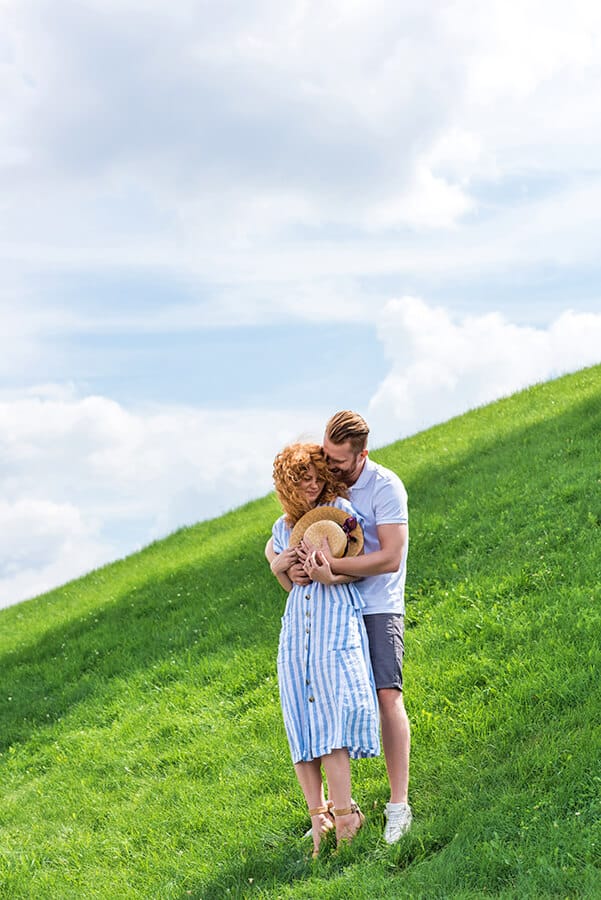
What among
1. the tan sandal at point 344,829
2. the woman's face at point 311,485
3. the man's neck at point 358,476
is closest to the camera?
the tan sandal at point 344,829

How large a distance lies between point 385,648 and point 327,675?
469 millimetres

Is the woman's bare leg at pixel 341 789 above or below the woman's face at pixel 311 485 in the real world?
below

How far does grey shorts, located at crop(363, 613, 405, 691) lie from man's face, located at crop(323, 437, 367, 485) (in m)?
0.95

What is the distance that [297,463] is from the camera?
5.90 m

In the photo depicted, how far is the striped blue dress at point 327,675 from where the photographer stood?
5.71 meters

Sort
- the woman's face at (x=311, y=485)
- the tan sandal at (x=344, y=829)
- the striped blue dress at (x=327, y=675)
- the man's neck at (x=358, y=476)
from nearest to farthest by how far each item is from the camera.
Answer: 1. the striped blue dress at (x=327, y=675)
2. the tan sandal at (x=344, y=829)
3. the woman's face at (x=311, y=485)
4. the man's neck at (x=358, y=476)

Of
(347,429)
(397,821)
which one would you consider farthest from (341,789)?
(347,429)

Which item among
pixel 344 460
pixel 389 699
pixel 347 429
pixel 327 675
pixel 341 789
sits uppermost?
pixel 347 429

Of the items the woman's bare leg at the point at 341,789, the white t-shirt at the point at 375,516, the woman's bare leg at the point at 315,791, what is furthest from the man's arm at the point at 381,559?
the woman's bare leg at the point at 315,791

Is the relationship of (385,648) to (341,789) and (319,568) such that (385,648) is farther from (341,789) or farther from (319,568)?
(341,789)

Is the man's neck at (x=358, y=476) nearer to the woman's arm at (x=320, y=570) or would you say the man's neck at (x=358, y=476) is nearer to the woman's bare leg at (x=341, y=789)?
the woman's arm at (x=320, y=570)

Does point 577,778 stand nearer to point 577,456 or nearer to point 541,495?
point 541,495

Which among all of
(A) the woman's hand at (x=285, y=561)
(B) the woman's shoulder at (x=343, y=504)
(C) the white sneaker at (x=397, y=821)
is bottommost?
(C) the white sneaker at (x=397, y=821)

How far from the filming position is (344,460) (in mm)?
5934
